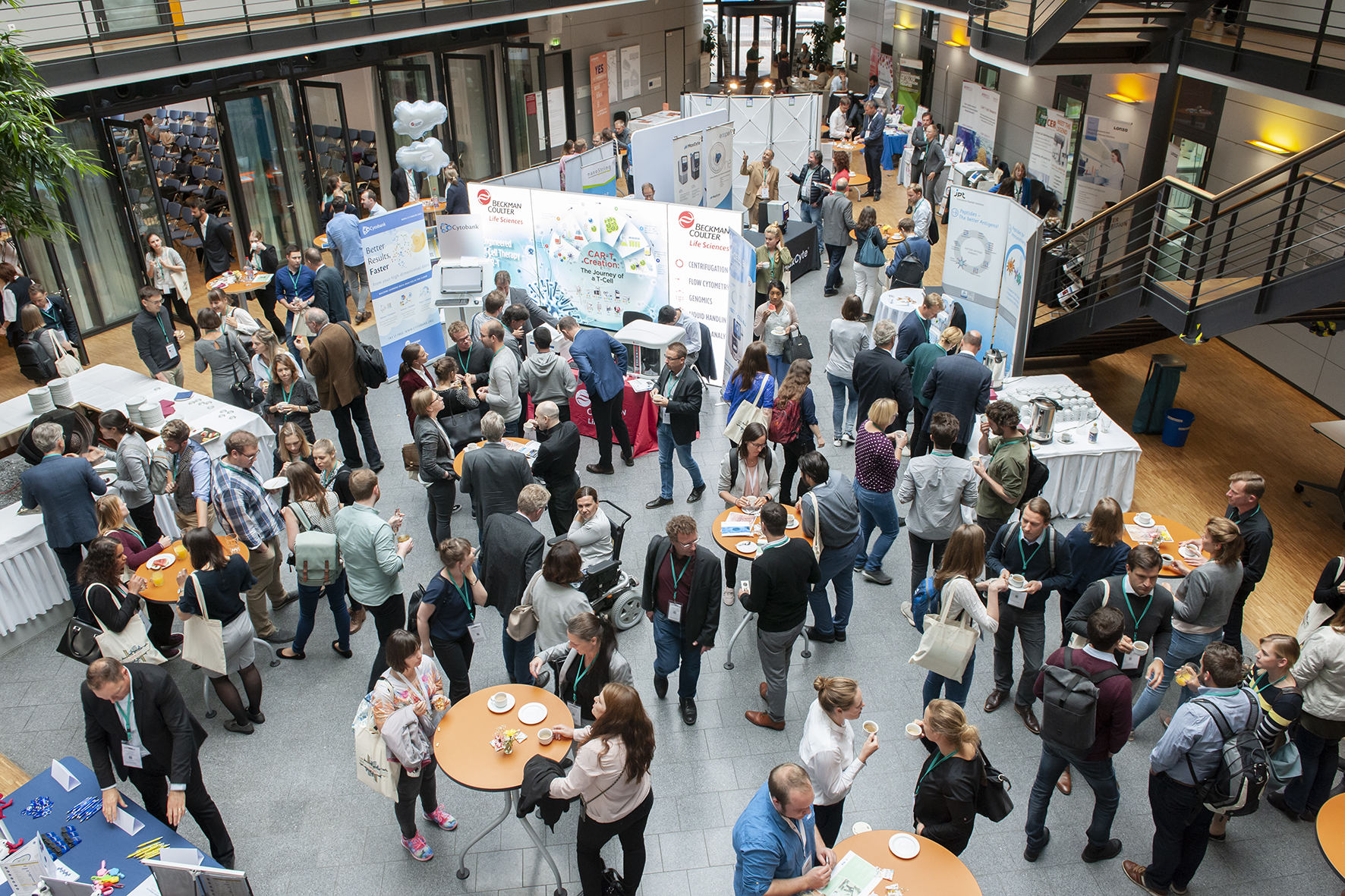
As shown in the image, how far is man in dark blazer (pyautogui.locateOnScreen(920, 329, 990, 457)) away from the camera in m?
7.33

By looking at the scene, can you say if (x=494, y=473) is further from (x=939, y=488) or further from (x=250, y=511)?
(x=939, y=488)

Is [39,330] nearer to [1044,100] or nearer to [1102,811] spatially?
[1102,811]

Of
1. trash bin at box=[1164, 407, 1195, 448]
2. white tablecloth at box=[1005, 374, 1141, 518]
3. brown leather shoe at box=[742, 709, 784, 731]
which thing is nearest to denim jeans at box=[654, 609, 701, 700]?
brown leather shoe at box=[742, 709, 784, 731]

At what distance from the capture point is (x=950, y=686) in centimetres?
507

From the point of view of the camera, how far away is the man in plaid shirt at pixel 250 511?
5809 millimetres

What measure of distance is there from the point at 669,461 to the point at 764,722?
2.84 metres

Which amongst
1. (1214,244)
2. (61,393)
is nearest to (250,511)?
(61,393)

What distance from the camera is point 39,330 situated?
28.1 ft

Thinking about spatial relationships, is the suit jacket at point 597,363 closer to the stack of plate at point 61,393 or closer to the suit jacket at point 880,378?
the suit jacket at point 880,378

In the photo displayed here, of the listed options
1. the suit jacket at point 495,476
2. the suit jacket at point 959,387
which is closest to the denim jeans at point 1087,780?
the suit jacket at point 959,387

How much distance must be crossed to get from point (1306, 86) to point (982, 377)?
12.1 feet

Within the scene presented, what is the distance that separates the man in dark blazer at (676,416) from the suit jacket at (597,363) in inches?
16.5

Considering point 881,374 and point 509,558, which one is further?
point 881,374

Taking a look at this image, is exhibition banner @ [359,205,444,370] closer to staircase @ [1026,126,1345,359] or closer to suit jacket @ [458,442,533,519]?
suit jacket @ [458,442,533,519]
